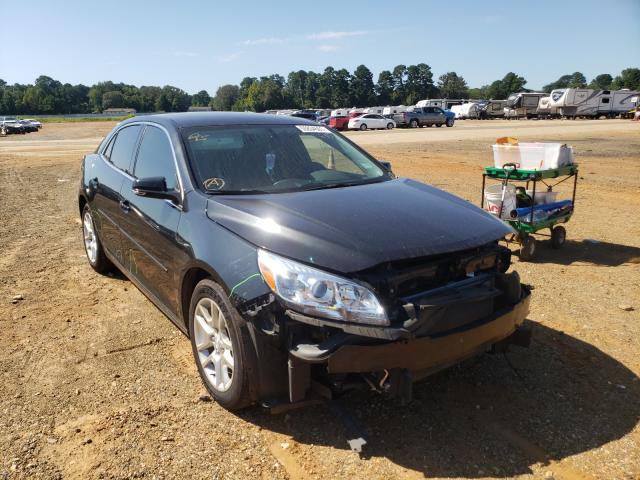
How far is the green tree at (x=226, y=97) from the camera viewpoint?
491ft

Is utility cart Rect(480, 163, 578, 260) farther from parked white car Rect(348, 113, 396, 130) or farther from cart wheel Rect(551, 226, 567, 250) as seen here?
parked white car Rect(348, 113, 396, 130)

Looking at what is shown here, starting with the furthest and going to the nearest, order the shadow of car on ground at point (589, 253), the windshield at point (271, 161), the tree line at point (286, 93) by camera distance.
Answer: the tree line at point (286, 93), the shadow of car on ground at point (589, 253), the windshield at point (271, 161)

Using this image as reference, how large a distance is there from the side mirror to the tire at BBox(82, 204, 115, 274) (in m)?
2.15

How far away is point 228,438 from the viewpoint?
9.45ft

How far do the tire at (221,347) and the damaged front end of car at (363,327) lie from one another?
9cm

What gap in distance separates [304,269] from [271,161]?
1468mm

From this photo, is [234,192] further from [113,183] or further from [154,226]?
[113,183]

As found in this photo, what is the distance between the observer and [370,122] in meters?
40.8

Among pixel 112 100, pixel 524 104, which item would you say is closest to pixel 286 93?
pixel 112 100

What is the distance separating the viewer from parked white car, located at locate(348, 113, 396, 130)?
40156mm

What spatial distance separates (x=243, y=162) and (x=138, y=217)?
3.08 ft

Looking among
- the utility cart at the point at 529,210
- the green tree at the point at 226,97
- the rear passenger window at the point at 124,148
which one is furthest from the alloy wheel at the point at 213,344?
the green tree at the point at 226,97

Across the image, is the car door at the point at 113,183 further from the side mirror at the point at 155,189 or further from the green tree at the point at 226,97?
the green tree at the point at 226,97

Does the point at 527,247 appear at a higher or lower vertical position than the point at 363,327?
lower
